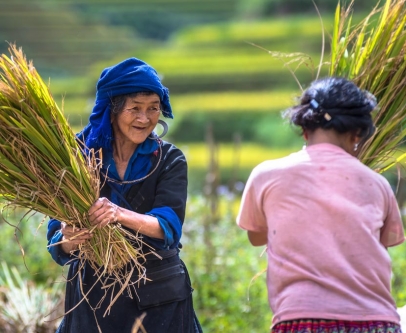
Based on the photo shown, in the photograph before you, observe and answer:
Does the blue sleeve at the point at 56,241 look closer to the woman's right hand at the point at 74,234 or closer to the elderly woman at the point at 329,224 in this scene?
the woman's right hand at the point at 74,234

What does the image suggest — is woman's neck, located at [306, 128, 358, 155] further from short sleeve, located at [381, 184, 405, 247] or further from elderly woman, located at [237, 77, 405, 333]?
short sleeve, located at [381, 184, 405, 247]

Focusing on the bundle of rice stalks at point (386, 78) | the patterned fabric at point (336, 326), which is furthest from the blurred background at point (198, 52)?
the patterned fabric at point (336, 326)

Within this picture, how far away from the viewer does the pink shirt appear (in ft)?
6.76

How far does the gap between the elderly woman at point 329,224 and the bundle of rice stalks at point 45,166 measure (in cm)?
55

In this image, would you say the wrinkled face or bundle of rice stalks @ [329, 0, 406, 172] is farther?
bundle of rice stalks @ [329, 0, 406, 172]

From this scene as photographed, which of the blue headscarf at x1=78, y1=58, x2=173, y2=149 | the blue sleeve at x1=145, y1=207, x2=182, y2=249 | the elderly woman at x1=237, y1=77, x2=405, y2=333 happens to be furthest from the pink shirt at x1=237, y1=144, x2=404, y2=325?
the blue headscarf at x1=78, y1=58, x2=173, y2=149

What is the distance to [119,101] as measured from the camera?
2.60m

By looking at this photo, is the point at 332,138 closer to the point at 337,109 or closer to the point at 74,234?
the point at 337,109

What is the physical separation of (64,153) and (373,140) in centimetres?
100

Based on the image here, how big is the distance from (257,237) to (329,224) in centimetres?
28

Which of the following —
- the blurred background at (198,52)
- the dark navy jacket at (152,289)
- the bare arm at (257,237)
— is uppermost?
the bare arm at (257,237)

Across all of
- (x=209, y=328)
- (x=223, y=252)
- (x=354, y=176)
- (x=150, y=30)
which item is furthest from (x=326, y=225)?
(x=150, y=30)

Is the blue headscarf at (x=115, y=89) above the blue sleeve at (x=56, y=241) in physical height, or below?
above

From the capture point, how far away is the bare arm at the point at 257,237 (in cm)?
229
